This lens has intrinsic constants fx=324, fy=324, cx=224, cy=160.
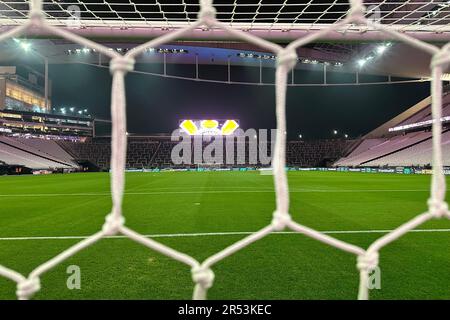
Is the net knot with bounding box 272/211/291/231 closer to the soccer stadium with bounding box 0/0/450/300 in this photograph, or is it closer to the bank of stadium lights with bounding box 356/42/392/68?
the soccer stadium with bounding box 0/0/450/300

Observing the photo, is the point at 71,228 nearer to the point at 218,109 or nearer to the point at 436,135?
the point at 436,135

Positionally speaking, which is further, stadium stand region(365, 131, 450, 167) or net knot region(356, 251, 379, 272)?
stadium stand region(365, 131, 450, 167)

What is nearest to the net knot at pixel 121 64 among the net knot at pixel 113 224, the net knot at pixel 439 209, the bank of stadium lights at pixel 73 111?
the net knot at pixel 113 224

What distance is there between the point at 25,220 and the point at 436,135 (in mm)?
4903

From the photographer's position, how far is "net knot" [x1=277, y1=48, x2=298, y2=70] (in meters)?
1.27

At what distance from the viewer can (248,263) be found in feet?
8.06

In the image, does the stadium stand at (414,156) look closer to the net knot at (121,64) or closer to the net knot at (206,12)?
the net knot at (206,12)

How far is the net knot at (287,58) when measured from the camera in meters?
1.27

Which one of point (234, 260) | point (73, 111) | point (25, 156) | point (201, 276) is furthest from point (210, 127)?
point (201, 276)

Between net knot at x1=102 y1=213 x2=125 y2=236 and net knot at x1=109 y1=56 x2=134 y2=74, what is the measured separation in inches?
22.3

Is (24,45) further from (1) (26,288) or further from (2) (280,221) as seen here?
(2) (280,221)

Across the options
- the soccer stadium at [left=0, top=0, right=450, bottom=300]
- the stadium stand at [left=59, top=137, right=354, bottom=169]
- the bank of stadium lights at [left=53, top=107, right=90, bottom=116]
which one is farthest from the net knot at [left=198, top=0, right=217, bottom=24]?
the bank of stadium lights at [left=53, top=107, right=90, bottom=116]

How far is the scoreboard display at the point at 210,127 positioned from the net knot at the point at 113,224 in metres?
36.8
